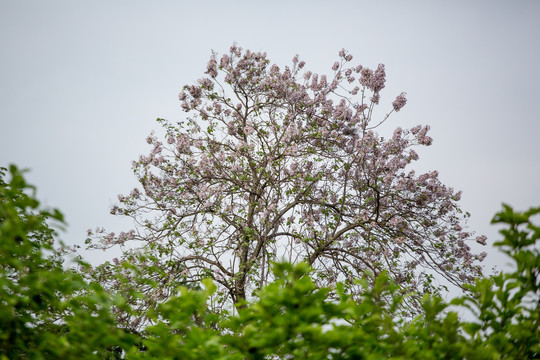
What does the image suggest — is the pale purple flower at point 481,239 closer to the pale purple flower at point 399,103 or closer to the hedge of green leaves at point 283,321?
the pale purple flower at point 399,103

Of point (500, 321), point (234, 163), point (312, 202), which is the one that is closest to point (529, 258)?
point (500, 321)

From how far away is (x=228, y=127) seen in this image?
325 inches

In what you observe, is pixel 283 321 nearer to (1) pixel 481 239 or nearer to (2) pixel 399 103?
(2) pixel 399 103

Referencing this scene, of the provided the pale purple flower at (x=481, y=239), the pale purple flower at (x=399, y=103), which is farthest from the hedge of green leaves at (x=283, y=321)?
the pale purple flower at (x=481, y=239)

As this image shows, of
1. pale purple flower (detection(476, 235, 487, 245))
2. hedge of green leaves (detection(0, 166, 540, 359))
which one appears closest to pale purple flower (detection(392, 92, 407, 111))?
pale purple flower (detection(476, 235, 487, 245))

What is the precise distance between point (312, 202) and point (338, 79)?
2.89m

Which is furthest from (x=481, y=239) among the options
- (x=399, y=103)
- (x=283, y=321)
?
(x=283, y=321)

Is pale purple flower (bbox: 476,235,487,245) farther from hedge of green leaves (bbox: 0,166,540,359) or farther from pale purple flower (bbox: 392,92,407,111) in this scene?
hedge of green leaves (bbox: 0,166,540,359)

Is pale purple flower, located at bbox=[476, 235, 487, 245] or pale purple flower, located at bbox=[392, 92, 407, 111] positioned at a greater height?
pale purple flower, located at bbox=[392, 92, 407, 111]

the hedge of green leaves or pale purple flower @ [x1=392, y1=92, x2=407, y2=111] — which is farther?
pale purple flower @ [x1=392, y1=92, x2=407, y2=111]

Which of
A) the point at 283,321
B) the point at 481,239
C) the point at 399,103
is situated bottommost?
the point at 283,321

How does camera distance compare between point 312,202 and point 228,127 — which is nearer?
point 312,202

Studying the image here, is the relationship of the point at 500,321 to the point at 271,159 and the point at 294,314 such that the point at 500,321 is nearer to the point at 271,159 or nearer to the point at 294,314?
the point at 294,314

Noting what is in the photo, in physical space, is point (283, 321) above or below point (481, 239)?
A: below
